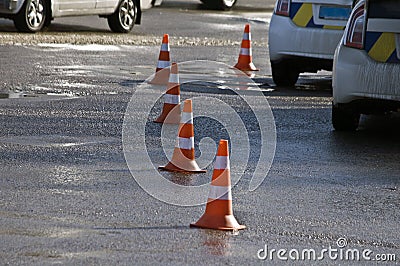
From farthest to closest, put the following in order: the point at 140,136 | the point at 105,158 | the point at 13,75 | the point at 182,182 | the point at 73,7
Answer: the point at 73,7 → the point at 13,75 → the point at 140,136 → the point at 105,158 → the point at 182,182

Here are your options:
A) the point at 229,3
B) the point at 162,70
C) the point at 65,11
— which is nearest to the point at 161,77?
the point at 162,70

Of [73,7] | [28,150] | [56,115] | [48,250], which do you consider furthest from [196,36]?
[48,250]

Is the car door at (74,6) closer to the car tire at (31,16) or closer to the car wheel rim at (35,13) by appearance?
the car tire at (31,16)

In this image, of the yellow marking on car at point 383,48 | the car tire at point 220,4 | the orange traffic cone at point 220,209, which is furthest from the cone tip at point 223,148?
the car tire at point 220,4

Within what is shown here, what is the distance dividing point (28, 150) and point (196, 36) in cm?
1213

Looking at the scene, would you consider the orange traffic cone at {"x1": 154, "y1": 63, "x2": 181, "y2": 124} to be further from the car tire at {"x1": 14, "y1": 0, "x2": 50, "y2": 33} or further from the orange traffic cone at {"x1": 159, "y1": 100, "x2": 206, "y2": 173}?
the car tire at {"x1": 14, "y1": 0, "x2": 50, "y2": 33}

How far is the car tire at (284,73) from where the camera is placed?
1445 centimetres

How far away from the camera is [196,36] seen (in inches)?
824

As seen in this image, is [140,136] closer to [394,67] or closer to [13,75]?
[394,67]

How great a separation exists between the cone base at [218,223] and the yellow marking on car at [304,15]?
757 cm

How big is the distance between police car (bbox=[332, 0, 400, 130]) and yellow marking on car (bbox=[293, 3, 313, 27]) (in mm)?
3232

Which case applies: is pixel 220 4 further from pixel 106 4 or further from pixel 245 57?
pixel 245 57

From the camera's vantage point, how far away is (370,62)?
34.3 feet

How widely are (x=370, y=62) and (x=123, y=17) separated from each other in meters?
10.9
